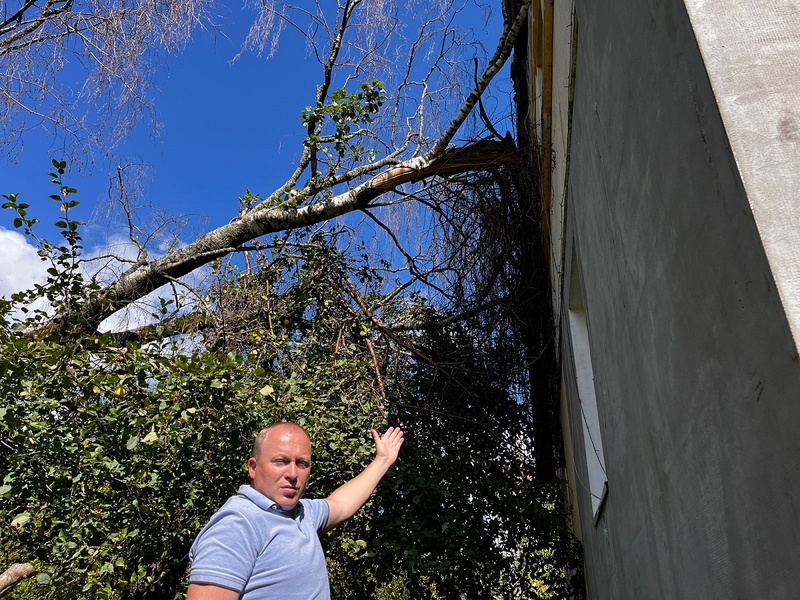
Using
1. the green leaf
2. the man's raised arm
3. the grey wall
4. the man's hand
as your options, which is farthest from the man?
the green leaf

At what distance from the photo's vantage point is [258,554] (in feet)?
6.82

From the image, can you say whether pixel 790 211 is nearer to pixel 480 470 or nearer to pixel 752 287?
pixel 752 287

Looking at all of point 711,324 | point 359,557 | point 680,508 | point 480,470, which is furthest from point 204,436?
point 711,324

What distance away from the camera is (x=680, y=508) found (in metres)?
1.64

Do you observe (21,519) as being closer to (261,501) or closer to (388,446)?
(388,446)

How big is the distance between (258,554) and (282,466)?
306 millimetres

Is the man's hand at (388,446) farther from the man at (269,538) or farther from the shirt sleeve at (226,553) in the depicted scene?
the shirt sleeve at (226,553)

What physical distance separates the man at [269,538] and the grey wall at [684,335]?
1051mm

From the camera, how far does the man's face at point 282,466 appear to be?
2.28 metres

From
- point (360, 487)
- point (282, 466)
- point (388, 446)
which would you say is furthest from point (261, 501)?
point (388, 446)

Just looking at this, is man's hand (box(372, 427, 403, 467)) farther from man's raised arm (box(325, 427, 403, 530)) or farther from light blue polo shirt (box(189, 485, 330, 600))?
light blue polo shirt (box(189, 485, 330, 600))

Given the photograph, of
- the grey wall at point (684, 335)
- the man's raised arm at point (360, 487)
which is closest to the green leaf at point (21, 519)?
the man's raised arm at point (360, 487)

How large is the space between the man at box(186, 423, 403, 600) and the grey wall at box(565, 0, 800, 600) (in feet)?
3.45

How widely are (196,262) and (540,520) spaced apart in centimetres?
408
